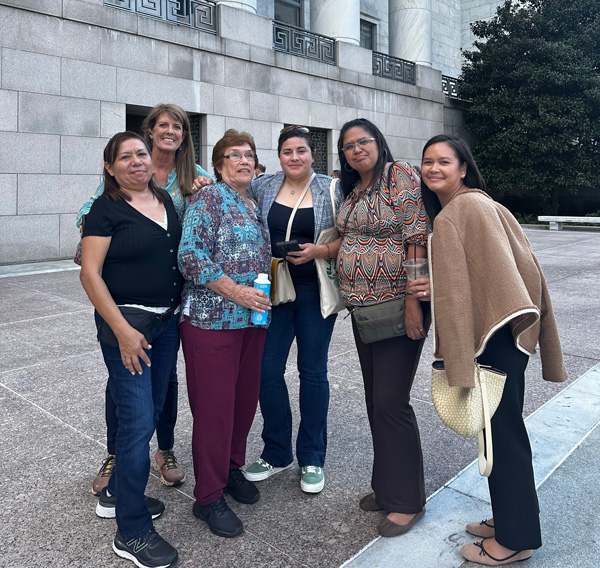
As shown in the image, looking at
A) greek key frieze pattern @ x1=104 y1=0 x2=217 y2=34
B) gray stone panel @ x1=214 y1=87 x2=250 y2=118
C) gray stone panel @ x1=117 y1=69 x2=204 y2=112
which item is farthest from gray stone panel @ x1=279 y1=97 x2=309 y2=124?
greek key frieze pattern @ x1=104 y1=0 x2=217 y2=34

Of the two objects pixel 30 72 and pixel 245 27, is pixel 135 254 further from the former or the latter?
pixel 245 27

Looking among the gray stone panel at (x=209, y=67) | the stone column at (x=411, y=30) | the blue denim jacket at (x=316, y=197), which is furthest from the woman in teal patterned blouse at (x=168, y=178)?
the stone column at (x=411, y=30)

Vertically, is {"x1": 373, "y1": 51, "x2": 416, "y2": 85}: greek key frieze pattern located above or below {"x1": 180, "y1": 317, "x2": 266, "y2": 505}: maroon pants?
above

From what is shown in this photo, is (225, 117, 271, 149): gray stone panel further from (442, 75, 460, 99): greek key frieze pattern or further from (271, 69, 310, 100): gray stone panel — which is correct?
(442, 75, 460, 99): greek key frieze pattern

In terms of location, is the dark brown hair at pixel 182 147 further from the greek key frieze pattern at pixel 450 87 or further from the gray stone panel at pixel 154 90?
the greek key frieze pattern at pixel 450 87

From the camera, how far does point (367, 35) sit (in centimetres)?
2344

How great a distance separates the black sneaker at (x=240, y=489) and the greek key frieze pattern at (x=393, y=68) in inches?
713

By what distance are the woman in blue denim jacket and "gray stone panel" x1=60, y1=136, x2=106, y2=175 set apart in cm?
1009

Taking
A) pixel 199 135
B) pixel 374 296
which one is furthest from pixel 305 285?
pixel 199 135

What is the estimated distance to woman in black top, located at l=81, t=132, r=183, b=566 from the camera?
8.21ft

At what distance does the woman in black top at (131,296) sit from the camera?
2.50 metres

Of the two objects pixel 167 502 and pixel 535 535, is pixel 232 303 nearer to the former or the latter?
pixel 167 502

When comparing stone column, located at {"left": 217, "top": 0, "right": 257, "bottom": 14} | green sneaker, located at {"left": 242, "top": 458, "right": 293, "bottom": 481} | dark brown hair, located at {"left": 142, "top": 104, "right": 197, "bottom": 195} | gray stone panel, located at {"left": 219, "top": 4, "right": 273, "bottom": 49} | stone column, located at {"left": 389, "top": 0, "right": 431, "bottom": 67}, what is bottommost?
green sneaker, located at {"left": 242, "top": 458, "right": 293, "bottom": 481}

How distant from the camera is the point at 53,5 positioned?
11594mm
